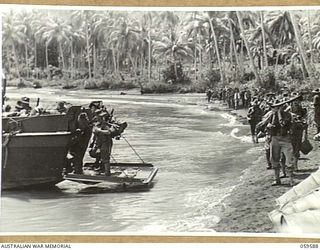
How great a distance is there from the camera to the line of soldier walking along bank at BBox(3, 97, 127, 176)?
231 cm

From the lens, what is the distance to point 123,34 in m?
2.33

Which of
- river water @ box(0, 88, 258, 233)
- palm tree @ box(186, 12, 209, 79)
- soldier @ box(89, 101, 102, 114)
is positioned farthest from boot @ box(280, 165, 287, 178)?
soldier @ box(89, 101, 102, 114)

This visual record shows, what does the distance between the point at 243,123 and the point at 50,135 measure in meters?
0.68

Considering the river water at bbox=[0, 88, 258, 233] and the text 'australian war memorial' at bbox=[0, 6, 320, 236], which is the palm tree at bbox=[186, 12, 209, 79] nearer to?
the text 'australian war memorial' at bbox=[0, 6, 320, 236]

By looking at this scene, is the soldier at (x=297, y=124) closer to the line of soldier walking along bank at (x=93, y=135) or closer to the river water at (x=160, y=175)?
the river water at (x=160, y=175)

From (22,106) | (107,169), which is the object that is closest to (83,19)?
(22,106)

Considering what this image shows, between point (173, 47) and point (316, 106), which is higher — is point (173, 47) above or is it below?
above

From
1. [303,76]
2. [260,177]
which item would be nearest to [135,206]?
[260,177]

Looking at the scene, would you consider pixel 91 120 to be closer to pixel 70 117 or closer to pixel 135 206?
pixel 70 117

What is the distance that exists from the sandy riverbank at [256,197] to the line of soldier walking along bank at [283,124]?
0.8 inches

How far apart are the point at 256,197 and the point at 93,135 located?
61 centimetres

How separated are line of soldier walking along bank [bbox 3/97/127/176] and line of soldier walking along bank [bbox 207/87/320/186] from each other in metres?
0.42

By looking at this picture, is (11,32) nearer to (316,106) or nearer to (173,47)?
(173,47)

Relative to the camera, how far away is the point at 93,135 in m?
2.32
